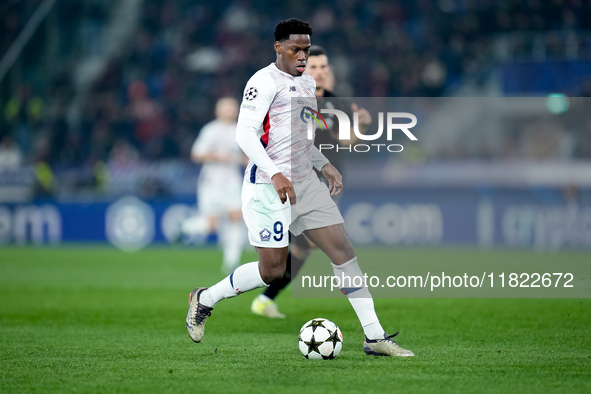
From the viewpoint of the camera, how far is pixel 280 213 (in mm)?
5609

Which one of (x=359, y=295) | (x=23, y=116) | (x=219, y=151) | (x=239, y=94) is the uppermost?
(x=239, y=94)

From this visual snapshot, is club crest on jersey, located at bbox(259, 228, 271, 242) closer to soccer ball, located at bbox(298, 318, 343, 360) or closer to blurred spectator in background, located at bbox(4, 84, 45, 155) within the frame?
soccer ball, located at bbox(298, 318, 343, 360)

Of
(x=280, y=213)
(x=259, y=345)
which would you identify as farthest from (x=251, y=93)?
(x=259, y=345)

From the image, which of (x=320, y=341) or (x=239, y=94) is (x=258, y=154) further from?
(x=239, y=94)

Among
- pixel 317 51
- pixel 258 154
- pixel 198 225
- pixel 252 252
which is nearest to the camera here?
pixel 258 154

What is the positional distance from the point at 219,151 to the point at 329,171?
23.8ft

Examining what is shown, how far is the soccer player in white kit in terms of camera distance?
5.51m

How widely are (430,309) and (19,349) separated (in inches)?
164

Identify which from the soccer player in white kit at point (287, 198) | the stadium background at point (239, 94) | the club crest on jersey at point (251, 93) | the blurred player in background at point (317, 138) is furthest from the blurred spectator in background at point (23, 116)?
the club crest on jersey at point (251, 93)

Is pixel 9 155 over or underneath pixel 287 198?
over

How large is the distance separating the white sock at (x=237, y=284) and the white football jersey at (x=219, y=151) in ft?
22.7

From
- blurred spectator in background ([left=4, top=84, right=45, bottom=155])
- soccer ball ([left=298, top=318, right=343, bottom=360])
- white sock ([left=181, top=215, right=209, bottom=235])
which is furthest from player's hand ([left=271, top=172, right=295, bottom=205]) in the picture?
blurred spectator in background ([left=4, top=84, right=45, bottom=155])

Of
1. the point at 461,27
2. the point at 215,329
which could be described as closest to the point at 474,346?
the point at 215,329

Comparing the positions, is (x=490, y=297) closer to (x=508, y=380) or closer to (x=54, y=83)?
(x=508, y=380)
